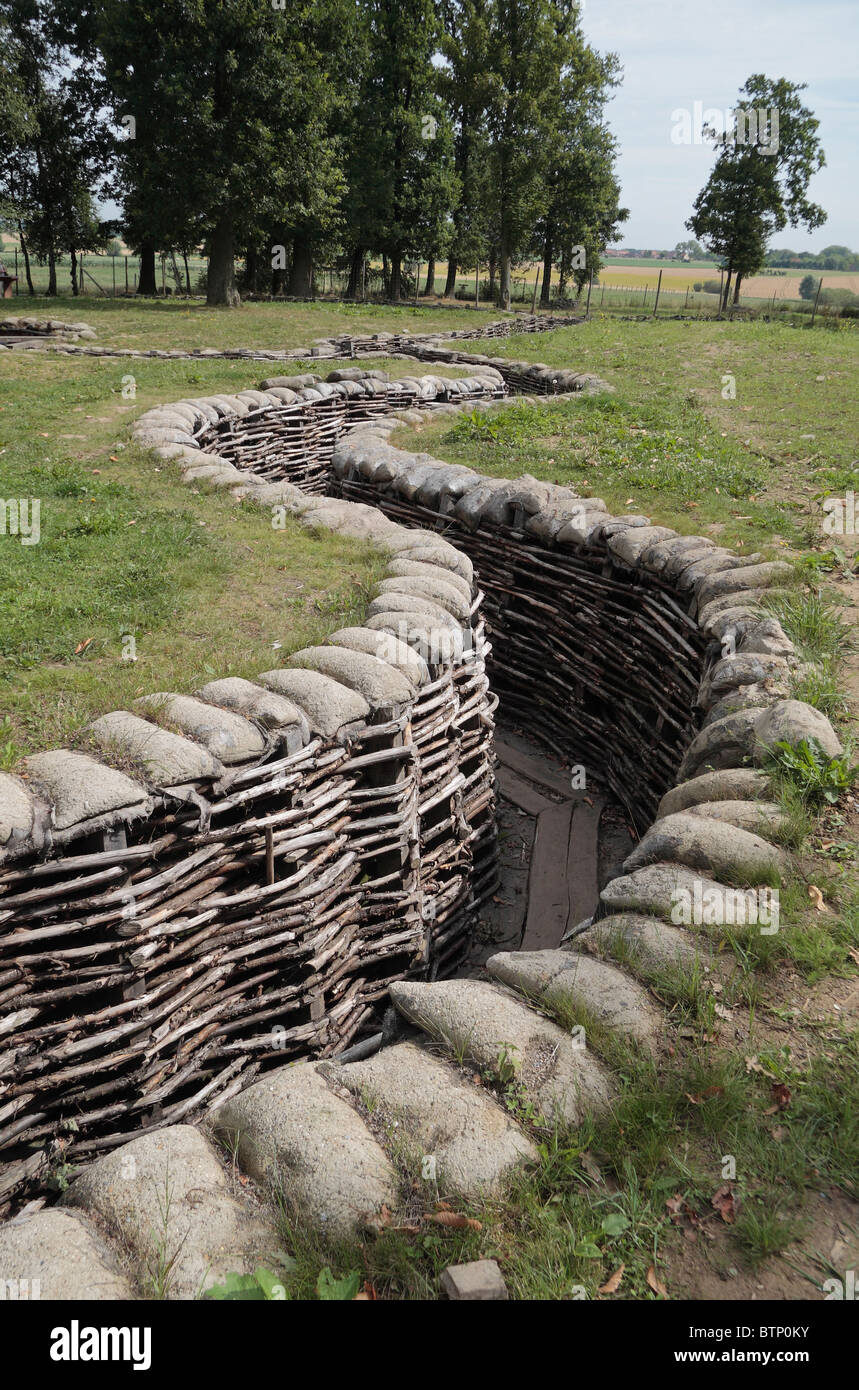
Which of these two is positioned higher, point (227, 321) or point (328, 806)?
point (227, 321)

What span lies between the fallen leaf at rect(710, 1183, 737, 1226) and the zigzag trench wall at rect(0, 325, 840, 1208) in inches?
47.5

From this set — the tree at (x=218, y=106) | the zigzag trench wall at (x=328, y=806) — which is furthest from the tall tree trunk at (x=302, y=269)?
the zigzag trench wall at (x=328, y=806)

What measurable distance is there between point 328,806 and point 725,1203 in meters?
2.62

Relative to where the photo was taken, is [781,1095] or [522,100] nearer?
[781,1095]

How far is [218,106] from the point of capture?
811 inches

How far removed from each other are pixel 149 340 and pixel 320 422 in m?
7.21

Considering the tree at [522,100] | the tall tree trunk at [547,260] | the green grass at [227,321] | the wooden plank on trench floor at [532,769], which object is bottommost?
the wooden plank on trench floor at [532,769]

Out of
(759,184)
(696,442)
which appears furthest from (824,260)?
(696,442)

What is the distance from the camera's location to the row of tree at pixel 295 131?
20.2 m

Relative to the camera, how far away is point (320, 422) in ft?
38.8

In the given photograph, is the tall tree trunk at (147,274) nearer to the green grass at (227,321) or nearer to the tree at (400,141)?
the green grass at (227,321)

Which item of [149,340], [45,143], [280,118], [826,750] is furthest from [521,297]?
[826,750]

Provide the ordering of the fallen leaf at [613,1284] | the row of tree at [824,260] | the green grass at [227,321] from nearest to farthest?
1. the fallen leaf at [613,1284]
2. the green grass at [227,321]
3. the row of tree at [824,260]

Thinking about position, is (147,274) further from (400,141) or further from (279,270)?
(400,141)
